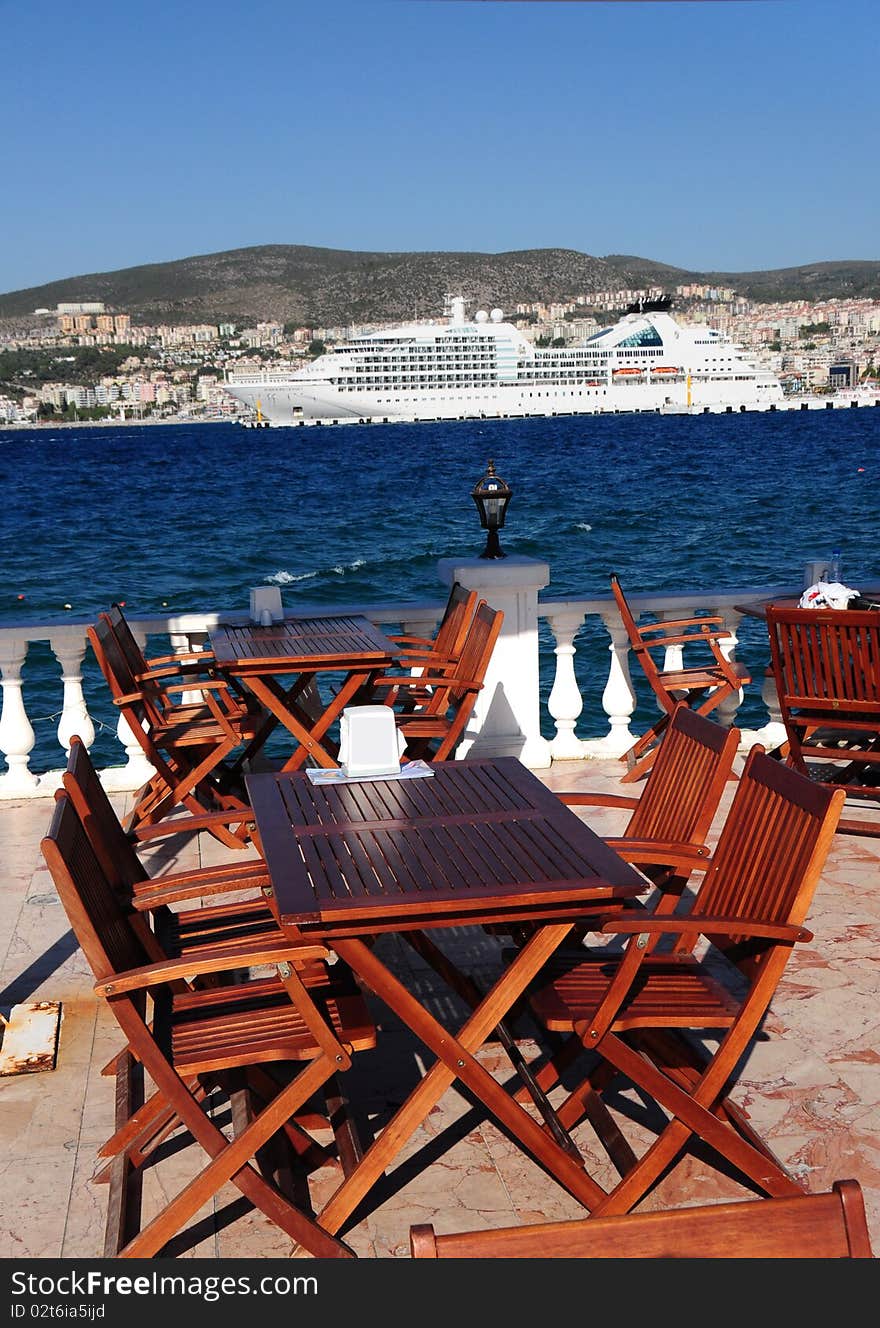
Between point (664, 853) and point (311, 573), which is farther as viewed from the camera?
point (311, 573)

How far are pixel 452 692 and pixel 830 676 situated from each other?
4.38 ft

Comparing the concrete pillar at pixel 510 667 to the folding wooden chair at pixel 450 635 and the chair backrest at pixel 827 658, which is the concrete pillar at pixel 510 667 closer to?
the folding wooden chair at pixel 450 635

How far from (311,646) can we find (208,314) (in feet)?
328

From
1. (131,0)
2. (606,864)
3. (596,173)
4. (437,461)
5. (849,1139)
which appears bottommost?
(437,461)

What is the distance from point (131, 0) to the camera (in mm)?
7285

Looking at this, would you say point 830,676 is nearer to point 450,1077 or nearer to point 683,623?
point 683,623

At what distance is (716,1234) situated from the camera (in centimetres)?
112

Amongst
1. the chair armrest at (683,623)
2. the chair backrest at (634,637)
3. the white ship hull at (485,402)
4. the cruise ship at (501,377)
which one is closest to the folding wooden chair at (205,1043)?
the chair backrest at (634,637)

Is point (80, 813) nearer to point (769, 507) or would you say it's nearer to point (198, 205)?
point (769, 507)

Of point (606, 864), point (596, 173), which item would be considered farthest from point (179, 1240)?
point (596, 173)

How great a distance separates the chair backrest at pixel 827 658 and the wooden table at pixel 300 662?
53.4 inches

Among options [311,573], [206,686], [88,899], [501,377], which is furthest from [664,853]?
[501,377]

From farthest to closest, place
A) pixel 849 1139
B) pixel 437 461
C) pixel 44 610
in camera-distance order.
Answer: pixel 437 461, pixel 44 610, pixel 849 1139
